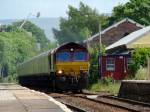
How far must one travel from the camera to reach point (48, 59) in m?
42.4

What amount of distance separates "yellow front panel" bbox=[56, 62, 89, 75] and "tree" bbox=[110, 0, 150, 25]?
55.5 meters

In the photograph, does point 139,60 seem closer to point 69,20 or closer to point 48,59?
point 48,59

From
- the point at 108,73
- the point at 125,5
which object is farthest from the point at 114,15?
the point at 108,73

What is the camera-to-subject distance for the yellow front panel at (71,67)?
129 ft

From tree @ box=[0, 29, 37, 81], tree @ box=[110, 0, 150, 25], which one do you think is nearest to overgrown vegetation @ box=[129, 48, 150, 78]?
tree @ box=[110, 0, 150, 25]

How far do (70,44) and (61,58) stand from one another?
1115mm

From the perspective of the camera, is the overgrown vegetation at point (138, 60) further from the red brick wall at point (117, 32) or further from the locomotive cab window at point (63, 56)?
the red brick wall at point (117, 32)

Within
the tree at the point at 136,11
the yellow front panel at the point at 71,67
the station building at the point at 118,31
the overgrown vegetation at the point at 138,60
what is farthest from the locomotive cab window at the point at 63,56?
the tree at the point at 136,11

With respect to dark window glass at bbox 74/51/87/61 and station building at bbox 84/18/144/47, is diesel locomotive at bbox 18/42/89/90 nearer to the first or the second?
dark window glass at bbox 74/51/87/61

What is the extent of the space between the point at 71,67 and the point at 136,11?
5737cm

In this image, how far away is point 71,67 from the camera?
1555 inches

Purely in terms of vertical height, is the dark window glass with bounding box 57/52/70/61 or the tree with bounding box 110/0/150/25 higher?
the tree with bounding box 110/0/150/25

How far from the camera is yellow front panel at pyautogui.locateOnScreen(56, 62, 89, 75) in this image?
39.3m

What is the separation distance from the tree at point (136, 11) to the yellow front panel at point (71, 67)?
5549cm
